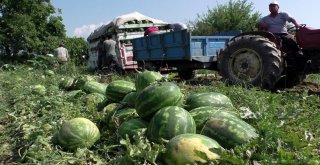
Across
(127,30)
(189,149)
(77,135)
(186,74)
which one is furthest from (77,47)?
(189,149)

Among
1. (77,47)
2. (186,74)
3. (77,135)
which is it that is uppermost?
(77,135)

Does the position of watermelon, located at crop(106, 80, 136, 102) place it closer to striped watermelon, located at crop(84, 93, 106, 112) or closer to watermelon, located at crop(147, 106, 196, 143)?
striped watermelon, located at crop(84, 93, 106, 112)

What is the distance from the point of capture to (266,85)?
7.96 metres

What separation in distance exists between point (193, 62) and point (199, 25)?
27.8m

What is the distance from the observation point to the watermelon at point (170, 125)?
9.87 feet

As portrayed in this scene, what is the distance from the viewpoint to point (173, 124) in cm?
302

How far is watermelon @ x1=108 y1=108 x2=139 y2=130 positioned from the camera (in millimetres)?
3692

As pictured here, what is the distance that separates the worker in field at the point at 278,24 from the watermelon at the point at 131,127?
5.58 metres

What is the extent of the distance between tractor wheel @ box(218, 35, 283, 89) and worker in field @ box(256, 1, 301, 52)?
44 cm

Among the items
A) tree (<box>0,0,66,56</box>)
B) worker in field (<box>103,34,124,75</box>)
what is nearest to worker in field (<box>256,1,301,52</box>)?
worker in field (<box>103,34,124,75</box>)

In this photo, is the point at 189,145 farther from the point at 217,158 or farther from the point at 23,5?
the point at 23,5

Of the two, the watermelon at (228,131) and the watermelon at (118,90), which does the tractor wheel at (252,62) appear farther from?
the watermelon at (228,131)

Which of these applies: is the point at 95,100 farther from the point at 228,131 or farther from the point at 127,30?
the point at 127,30

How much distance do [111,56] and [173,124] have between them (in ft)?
42.5
